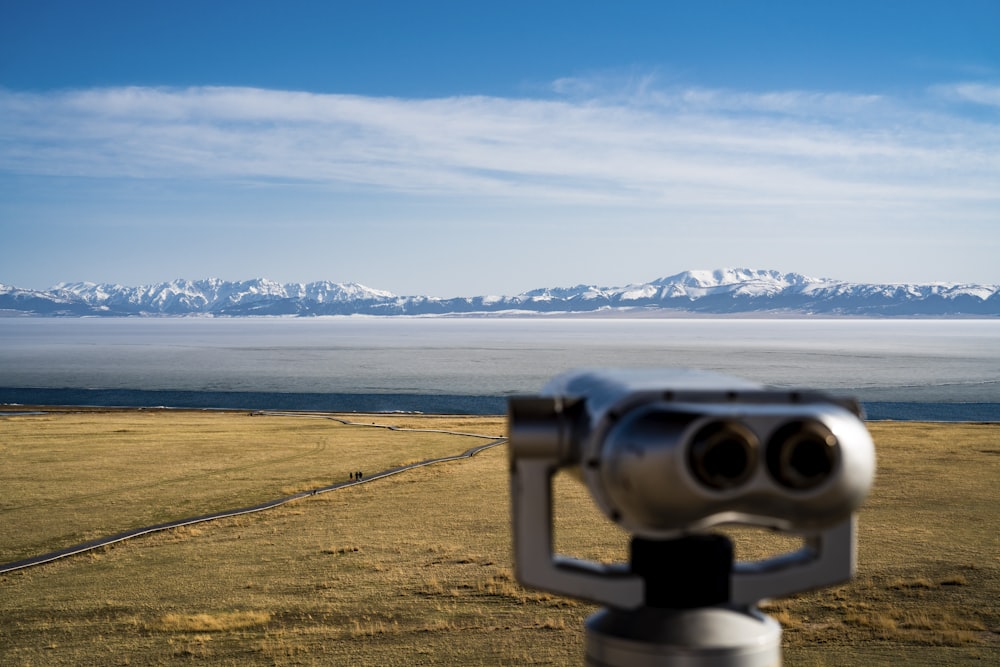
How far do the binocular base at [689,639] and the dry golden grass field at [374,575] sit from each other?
12.2 metres

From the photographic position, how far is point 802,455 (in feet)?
6.71

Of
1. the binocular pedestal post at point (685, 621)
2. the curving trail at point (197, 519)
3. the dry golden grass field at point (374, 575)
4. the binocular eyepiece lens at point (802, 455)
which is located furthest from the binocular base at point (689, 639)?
the curving trail at point (197, 519)

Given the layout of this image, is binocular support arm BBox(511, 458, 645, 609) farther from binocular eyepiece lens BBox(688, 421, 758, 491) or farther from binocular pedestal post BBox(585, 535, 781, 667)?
binocular eyepiece lens BBox(688, 421, 758, 491)

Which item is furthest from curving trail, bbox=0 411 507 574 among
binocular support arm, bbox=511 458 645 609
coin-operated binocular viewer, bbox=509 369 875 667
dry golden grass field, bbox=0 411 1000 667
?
coin-operated binocular viewer, bbox=509 369 875 667

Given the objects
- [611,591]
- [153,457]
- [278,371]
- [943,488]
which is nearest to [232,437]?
[153,457]

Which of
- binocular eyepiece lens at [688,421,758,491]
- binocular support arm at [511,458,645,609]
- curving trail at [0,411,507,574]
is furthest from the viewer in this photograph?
curving trail at [0,411,507,574]

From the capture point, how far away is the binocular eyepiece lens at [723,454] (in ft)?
6.54

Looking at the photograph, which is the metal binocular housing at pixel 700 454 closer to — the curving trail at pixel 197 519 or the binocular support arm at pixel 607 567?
the binocular support arm at pixel 607 567

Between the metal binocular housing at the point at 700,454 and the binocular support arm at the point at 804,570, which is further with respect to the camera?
the binocular support arm at the point at 804,570

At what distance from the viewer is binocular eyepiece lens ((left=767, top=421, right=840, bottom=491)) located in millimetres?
2014

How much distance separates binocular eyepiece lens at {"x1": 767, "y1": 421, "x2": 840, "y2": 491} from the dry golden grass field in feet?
41.4

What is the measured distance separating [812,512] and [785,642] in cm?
1375

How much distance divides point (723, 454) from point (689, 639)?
1.84 ft

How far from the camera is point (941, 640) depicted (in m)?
14.6
